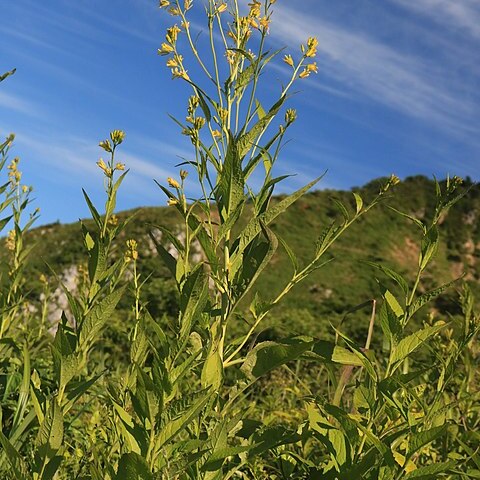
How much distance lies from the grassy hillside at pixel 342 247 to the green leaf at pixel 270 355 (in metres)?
16.8

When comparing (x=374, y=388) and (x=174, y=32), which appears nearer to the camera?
(x=374, y=388)

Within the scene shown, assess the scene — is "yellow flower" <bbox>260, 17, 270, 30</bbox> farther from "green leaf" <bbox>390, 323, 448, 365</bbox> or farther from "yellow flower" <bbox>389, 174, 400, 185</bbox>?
"green leaf" <bbox>390, 323, 448, 365</bbox>

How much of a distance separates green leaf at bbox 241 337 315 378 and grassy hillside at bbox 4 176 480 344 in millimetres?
16837

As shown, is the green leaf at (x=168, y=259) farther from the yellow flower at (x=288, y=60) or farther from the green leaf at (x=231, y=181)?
the yellow flower at (x=288, y=60)

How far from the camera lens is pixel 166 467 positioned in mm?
1706

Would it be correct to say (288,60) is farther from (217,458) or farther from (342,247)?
(342,247)

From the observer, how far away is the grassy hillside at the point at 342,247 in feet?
79.1

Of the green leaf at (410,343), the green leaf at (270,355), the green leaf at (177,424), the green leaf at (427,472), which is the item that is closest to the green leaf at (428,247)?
the green leaf at (410,343)

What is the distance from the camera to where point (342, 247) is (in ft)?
93.2

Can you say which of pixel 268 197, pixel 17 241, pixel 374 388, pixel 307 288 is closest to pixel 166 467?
pixel 374 388

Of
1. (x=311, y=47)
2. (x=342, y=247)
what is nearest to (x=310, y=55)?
(x=311, y=47)

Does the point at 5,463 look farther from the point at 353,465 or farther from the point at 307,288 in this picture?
the point at 307,288

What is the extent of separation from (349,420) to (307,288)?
22988 millimetres

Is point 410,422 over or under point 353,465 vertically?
over
